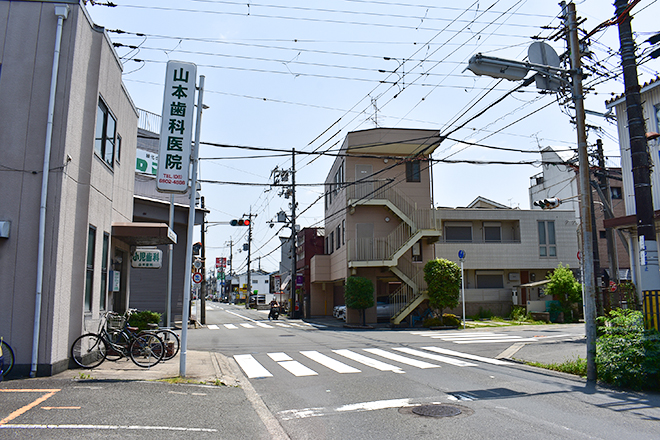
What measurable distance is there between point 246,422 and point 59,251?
491 cm

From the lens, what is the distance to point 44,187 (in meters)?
8.53

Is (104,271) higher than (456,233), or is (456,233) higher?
(456,233)

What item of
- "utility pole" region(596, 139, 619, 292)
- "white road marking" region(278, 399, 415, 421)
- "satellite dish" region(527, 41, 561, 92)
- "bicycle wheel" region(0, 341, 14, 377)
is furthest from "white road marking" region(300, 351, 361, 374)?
"utility pole" region(596, 139, 619, 292)

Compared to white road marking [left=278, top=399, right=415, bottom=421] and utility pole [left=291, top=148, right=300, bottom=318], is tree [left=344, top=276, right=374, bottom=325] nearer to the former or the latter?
utility pole [left=291, top=148, right=300, bottom=318]

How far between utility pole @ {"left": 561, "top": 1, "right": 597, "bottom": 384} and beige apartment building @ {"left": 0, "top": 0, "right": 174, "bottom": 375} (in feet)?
32.3

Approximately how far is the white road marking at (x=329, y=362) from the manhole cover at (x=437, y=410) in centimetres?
355

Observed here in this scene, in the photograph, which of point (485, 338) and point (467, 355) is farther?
point (485, 338)

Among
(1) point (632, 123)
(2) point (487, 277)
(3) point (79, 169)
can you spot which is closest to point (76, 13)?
(3) point (79, 169)

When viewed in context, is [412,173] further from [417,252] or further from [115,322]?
[115,322]

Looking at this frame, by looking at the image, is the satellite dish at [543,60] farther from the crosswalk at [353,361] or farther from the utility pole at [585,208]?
the crosswalk at [353,361]

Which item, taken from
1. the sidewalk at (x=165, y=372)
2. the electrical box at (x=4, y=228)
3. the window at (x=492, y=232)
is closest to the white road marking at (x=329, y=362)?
the sidewalk at (x=165, y=372)

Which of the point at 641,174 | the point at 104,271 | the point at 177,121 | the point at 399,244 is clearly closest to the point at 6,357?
the point at 104,271

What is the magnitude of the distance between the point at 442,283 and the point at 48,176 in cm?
1942

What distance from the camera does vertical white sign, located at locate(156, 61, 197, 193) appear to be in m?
10.1
